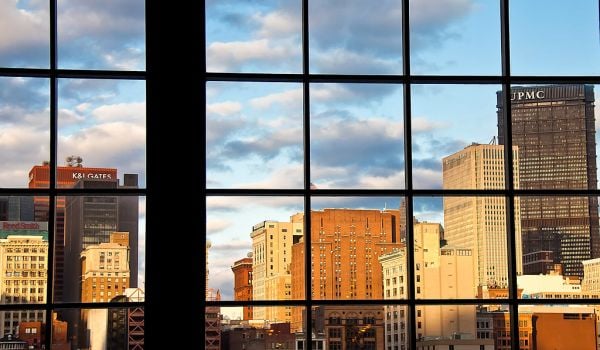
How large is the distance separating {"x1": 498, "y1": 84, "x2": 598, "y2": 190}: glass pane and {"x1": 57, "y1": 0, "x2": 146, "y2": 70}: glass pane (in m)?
1.51

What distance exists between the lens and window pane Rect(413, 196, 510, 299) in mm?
3119

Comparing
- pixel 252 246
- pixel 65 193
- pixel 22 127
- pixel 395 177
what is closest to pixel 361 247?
pixel 395 177

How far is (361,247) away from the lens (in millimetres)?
3211

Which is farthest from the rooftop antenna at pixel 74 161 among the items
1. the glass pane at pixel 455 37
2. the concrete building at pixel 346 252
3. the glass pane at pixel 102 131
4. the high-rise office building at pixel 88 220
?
the glass pane at pixel 455 37

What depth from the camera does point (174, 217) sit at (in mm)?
2924

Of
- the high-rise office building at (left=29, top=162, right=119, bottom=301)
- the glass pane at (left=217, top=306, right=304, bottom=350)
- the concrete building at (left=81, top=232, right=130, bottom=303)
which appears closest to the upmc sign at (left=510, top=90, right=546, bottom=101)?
the glass pane at (left=217, top=306, right=304, bottom=350)

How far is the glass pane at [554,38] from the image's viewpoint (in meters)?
3.28

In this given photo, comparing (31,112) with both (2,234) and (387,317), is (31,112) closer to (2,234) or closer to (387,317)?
(2,234)

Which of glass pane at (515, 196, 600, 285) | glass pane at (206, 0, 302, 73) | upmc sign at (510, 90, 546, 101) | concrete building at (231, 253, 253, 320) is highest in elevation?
glass pane at (206, 0, 302, 73)

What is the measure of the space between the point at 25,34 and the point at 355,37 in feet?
4.48

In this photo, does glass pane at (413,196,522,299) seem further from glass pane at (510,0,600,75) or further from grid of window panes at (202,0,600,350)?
glass pane at (510,0,600,75)

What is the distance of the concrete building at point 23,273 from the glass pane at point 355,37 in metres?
1.26

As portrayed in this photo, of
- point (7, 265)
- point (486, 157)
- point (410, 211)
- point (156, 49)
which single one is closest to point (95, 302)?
point (7, 265)

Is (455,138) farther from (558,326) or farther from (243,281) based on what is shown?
(243,281)
